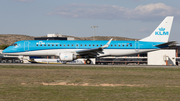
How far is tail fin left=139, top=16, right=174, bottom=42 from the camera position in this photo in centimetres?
4525

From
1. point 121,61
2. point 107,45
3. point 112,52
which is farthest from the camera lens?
point 121,61

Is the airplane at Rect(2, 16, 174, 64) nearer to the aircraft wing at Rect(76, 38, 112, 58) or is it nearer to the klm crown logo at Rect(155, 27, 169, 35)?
the aircraft wing at Rect(76, 38, 112, 58)

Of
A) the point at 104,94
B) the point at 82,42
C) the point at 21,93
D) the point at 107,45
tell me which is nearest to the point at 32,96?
the point at 21,93

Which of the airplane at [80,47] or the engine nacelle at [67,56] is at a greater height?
the airplane at [80,47]

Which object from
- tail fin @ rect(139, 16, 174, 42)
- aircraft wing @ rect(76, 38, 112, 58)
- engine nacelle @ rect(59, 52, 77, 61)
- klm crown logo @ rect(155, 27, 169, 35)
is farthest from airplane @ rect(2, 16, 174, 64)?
klm crown logo @ rect(155, 27, 169, 35)

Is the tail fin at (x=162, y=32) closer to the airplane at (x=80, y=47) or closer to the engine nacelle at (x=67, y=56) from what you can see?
the airplane at (x=80, y=47)

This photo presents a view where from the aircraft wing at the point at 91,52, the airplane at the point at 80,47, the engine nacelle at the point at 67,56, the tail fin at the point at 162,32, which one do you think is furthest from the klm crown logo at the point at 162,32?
the engine nacelle at the point at 67,56

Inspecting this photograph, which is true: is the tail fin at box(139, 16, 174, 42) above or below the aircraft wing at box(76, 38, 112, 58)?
above

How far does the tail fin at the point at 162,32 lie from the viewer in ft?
148

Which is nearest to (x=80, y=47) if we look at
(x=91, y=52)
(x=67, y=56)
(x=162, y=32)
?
(x=91, y=52)

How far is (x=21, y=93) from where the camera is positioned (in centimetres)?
1400

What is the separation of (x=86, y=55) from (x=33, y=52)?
8.97 m

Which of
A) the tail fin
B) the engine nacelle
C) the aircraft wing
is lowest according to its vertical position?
the engine nacelle

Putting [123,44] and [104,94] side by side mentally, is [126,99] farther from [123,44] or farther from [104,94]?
[123,44]
